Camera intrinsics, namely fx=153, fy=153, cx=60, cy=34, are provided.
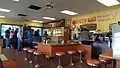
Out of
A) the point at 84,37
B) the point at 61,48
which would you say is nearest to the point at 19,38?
the point at 61,48

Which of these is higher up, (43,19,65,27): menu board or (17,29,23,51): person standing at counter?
A: (43,19,65,27): menu board

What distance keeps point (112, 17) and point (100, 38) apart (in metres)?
1.69

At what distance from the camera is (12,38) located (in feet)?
33.8

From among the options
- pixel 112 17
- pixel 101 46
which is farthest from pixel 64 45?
pixel 112 17

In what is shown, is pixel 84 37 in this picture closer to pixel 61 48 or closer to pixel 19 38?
pixel 61 48

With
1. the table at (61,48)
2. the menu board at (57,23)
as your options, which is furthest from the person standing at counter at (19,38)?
the menu board at (57,23)

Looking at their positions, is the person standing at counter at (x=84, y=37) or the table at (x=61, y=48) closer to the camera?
the table at (x=61, y=48)

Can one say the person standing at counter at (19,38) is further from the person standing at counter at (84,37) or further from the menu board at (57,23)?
the menu board at (57,23)

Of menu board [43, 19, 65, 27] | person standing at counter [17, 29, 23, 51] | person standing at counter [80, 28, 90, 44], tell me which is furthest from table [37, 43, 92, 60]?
menu board [43, 19, 65, 27]

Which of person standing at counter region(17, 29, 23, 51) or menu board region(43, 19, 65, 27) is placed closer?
person standing at counter region(17, 29, 23, 51)

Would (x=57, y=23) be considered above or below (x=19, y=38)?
above

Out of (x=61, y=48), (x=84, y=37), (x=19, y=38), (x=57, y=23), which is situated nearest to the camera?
(x=61, y=48)

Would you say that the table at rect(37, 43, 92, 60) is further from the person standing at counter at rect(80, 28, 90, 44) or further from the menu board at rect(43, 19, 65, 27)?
the menu board at rect(43, 19, 65, 27)

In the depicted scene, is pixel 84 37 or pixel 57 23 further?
pixel 57 23
